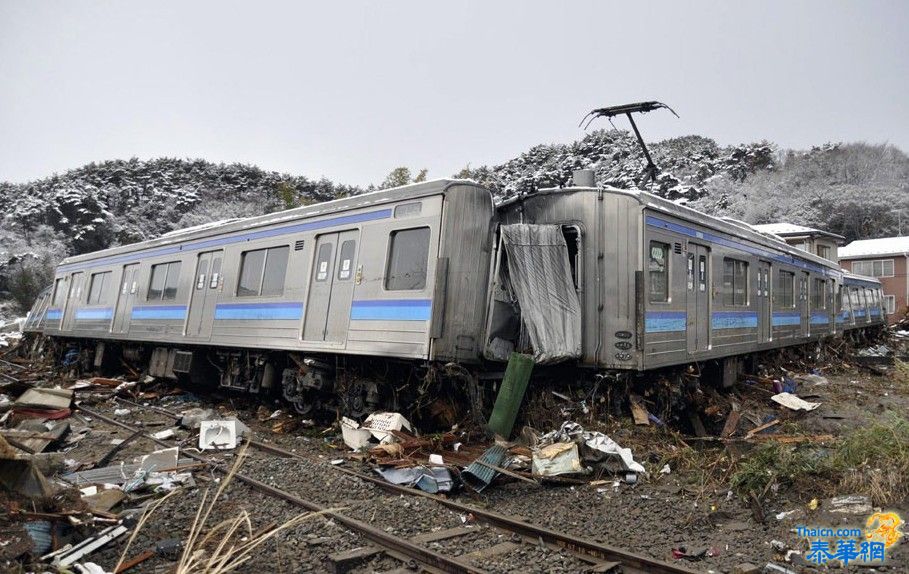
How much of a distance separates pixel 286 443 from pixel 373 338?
6.06 feet

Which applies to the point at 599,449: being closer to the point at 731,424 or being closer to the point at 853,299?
the point at 731,424

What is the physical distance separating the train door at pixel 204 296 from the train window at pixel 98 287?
4.77 meters

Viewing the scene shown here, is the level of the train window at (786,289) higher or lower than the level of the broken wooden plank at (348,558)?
higher

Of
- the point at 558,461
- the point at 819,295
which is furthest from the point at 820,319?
the point at 558,461

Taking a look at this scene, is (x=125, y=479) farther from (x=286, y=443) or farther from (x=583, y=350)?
(x=583, y=350)

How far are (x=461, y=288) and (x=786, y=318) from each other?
356 inches

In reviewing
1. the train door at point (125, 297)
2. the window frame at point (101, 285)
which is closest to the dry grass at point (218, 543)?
the train door at point (125, 297)

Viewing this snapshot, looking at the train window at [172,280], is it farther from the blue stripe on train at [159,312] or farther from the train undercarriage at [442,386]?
the train undercarriage at [442,386]

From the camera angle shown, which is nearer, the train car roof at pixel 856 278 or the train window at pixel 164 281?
the train window at pixel 164 281

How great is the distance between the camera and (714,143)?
69.4 m

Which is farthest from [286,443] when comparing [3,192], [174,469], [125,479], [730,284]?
[3,192]

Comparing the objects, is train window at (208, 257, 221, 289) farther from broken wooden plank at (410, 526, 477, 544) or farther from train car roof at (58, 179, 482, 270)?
broken wooden plank at (410, 526, 477, 544)

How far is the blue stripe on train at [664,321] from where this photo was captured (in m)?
7.68

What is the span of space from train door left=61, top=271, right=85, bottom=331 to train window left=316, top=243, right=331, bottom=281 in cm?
1031
